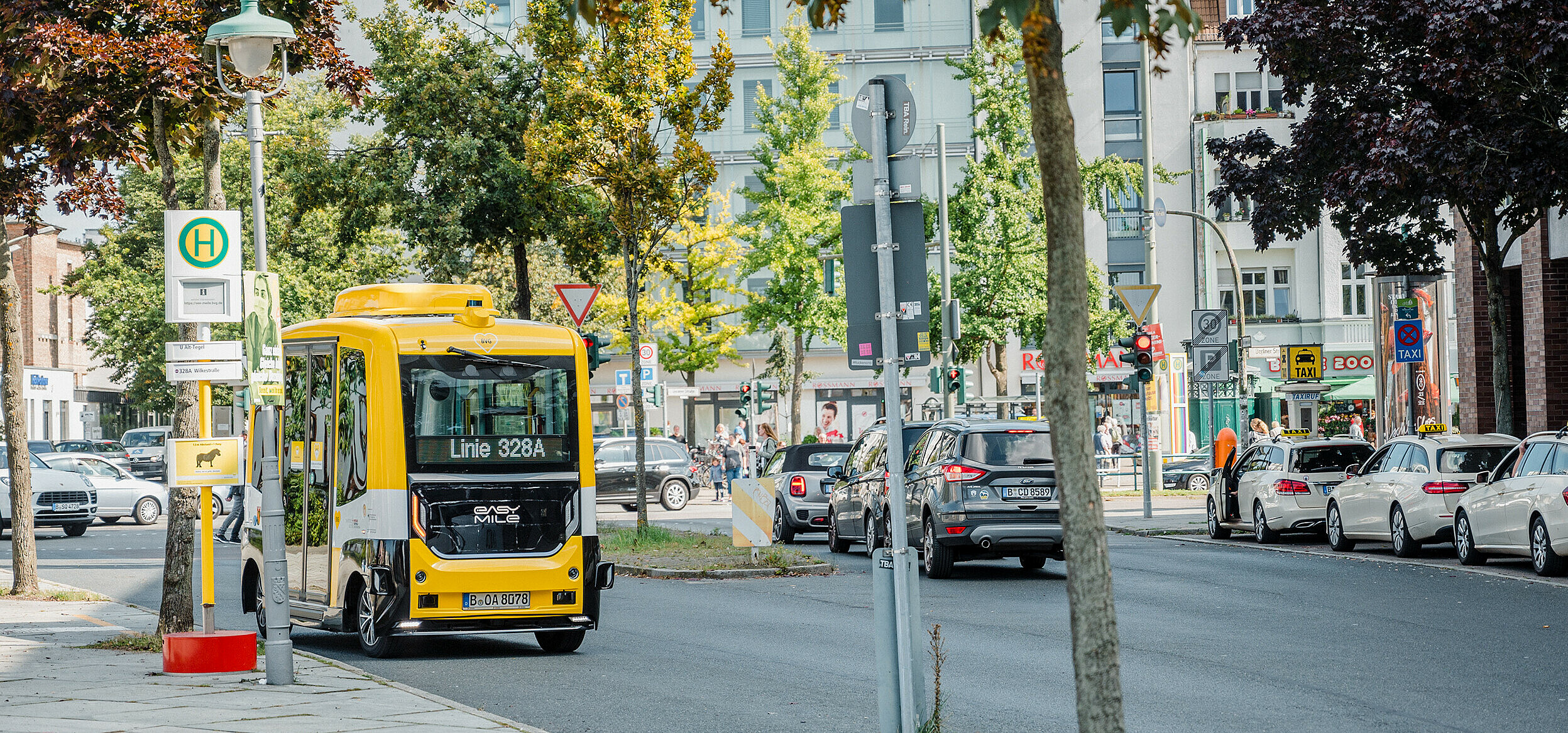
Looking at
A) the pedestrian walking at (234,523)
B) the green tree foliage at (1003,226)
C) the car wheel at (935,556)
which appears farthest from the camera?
the green tree foliage at (1003,226)

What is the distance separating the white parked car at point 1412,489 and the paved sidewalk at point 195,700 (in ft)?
44.7

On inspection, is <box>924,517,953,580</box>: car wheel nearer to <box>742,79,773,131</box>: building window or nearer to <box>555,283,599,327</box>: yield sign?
<box>555,283,599,327</box>: yield sign

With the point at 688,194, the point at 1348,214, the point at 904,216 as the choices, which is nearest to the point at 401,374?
the point at 904,216

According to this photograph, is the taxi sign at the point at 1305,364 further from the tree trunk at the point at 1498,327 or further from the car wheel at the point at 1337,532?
the car wheel at the point at 1337,532

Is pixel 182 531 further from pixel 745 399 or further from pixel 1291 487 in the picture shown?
pixel 745 399

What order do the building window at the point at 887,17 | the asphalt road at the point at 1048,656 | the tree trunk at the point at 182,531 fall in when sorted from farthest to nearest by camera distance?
the building window at the point at 887,17
the tree trunk at the point at 182,531
the asphalt road at the point at 1048,656

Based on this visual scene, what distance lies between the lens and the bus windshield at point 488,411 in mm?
13016

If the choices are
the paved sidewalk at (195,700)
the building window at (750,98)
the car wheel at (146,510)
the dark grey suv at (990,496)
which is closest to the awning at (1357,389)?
the building window at (750,98)

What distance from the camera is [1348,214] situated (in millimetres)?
24812

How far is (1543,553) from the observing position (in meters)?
17.7

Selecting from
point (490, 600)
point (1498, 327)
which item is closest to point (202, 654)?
point (490, 600)

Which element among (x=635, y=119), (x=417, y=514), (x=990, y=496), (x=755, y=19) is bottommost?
(x=990, y=496)

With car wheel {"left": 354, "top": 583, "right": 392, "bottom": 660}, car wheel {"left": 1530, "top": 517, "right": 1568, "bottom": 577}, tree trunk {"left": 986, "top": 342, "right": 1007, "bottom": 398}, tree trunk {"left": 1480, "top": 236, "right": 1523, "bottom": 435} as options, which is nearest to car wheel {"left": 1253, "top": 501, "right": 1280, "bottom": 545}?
tree trunk {"left": 1480, "top": 236, "right": 1523, "bottom": 435}

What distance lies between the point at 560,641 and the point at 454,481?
5.55 ft
